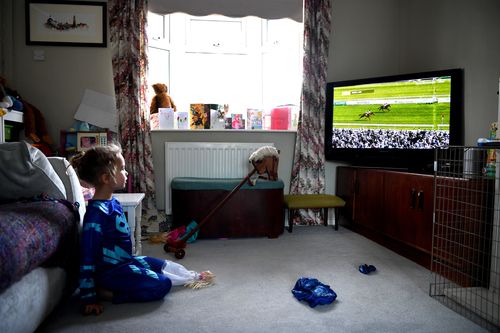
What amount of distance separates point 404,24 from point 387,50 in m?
0.28

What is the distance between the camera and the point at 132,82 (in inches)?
127

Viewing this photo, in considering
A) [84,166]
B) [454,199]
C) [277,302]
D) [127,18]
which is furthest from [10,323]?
[127,18]

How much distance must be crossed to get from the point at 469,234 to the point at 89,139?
9.60 feet

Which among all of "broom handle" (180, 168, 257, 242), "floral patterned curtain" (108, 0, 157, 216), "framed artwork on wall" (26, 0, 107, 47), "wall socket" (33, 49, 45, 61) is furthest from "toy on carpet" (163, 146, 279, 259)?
"wall socket" (33, 49, 45, 61)

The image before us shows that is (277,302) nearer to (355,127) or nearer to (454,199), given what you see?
(454,199)

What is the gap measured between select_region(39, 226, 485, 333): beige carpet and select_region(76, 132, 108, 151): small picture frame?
47.6 inches

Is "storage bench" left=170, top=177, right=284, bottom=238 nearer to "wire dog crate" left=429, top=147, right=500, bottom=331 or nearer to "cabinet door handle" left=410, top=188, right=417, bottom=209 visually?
"cabinet door handle" left=410, top=188, right=417, bottom=209

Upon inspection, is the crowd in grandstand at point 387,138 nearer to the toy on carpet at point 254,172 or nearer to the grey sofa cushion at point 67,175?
the toy on carpet at point 254,172

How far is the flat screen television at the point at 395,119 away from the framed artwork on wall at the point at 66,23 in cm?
215

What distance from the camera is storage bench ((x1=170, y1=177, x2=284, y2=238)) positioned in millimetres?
2986

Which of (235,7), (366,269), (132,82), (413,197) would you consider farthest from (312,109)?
(366,269)

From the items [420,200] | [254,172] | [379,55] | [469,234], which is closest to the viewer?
[469,234]

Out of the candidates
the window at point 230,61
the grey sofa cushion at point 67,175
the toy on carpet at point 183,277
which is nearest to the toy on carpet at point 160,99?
the window at point 230,61

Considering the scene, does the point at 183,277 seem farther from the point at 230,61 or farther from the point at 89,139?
the point at 230,61
